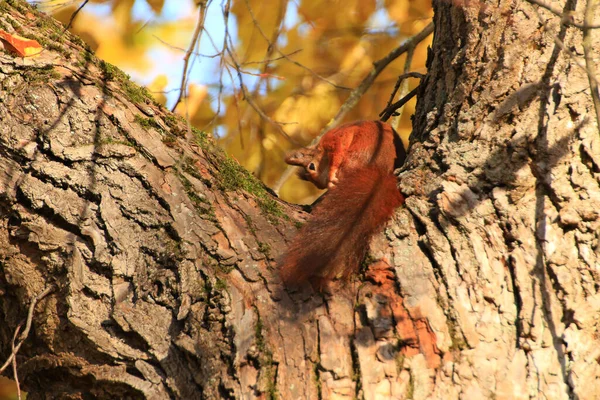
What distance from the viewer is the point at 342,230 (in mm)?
2092

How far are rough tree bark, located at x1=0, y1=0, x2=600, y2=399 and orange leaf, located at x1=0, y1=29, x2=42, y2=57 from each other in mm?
46

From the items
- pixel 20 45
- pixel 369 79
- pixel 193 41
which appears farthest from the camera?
pixel 369 79

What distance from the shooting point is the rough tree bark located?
1734 millimetres

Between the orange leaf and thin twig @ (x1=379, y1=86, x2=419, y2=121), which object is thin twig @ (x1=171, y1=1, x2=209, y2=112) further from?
thin twig @ (x1=379, y1=86, x2=419, y2=121)

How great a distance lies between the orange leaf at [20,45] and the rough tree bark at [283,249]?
0.05 m

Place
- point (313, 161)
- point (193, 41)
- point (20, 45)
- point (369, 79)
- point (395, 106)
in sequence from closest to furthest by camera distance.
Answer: point (193, 41)
point (20, 45)
point (395, 106)
point (369, 79)
point (313, 161)

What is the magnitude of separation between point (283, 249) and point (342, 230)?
Result: 205mm

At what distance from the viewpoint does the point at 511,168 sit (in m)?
2.03

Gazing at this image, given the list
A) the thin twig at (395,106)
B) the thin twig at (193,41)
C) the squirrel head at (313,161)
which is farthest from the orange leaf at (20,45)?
the squirrel head at (313,161)

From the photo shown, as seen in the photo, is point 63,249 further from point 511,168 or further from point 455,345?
point 511,168

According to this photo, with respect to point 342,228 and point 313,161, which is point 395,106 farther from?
point 342,228

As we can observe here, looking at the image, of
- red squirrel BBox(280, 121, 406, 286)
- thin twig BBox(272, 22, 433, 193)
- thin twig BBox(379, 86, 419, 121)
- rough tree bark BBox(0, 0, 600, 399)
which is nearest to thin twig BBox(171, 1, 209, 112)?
rough tree bark BBox(0, 0, 600, 399)

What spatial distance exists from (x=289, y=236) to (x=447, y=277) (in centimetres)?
58

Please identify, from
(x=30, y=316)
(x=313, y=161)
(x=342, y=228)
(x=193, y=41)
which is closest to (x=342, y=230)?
(x=342, y=228)
